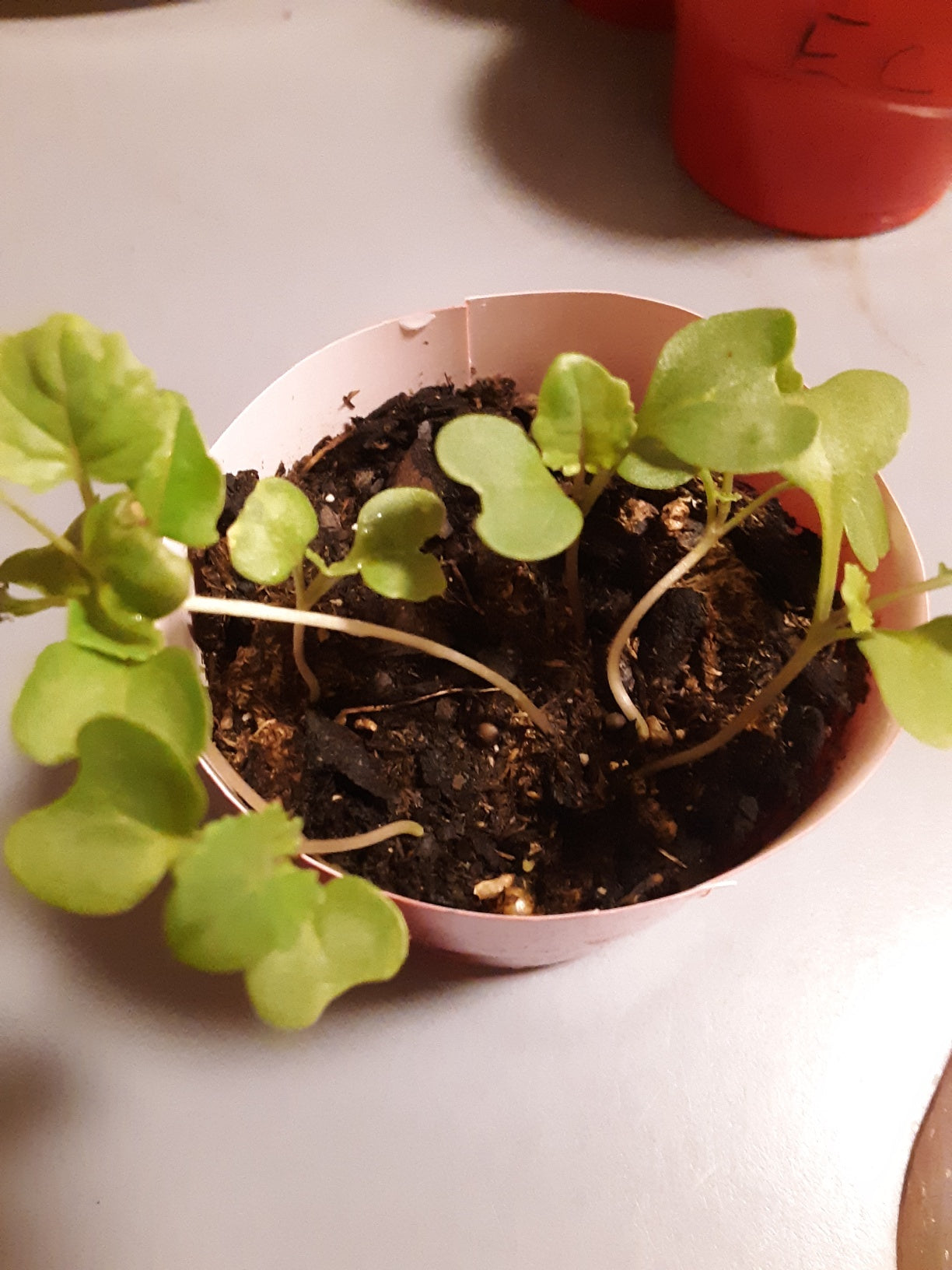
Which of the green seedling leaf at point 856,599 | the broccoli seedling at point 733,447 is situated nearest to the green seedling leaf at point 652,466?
the broccoli seedling at point 733,447

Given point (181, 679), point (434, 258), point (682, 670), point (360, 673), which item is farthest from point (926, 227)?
point (181, 679)

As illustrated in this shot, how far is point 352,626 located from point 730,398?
0.71ft

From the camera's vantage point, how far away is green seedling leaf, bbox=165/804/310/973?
317 millimetres

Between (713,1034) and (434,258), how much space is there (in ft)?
2.58

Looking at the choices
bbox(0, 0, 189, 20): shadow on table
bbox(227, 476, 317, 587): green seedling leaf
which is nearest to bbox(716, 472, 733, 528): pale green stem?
bbox(227, 476, 317, 587): green seedling leaf

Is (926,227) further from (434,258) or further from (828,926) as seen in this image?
(828,926)

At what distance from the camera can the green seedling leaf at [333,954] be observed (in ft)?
1.11

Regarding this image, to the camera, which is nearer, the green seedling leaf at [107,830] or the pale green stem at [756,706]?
the green seedling leaf at [107,830]

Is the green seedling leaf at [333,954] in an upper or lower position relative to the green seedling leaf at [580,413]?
lower

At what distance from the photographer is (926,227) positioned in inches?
39.8

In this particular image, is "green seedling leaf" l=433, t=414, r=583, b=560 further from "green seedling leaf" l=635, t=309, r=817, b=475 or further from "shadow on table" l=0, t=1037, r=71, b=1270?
"shadow on table" l=0, t=1037, r=71, b=1270

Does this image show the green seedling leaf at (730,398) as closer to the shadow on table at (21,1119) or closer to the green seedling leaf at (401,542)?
the green seedling leaf at (401,542)

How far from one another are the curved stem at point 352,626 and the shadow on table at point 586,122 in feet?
2.19

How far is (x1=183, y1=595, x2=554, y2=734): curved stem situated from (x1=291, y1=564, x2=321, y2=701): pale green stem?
0.01 m
